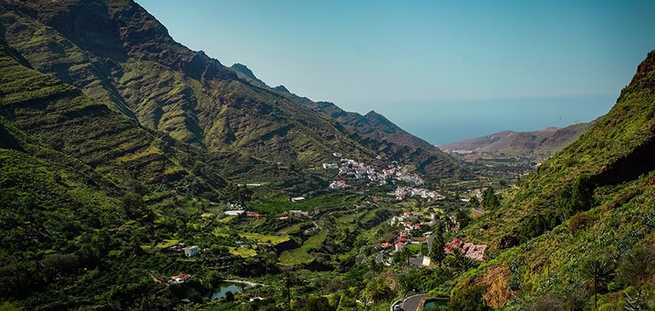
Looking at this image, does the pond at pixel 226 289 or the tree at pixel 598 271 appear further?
the pond at pixel 226 289

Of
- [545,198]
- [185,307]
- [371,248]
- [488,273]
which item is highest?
[545,198]

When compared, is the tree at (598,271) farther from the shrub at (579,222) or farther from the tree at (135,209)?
the tree at (135,209)

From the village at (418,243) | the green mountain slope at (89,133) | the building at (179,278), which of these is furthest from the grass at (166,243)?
the village at (418,243)

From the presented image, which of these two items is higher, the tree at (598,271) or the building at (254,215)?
the tree at (598,271)

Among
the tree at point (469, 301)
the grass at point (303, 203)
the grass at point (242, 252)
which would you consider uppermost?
the tree at point (469, 301)

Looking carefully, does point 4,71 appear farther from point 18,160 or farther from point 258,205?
point 258,205

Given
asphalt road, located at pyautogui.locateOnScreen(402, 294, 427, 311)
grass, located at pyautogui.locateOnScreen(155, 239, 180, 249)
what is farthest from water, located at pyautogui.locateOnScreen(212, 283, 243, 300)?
asphalt road, located at pyautogui.locateOnScreen(402, 294, 427, 311)

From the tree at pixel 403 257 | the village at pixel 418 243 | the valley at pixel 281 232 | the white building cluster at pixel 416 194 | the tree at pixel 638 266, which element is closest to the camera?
the tree at pixel 638 266

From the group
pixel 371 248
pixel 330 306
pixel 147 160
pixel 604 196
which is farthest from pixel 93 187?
pixel 604 196
